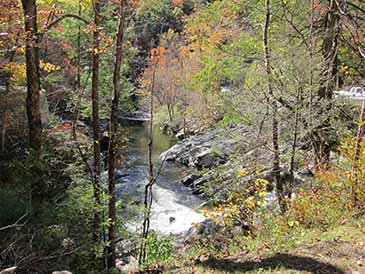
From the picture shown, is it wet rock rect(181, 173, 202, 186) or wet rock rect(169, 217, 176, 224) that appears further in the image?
wet rock rect(181, 173, 202, 186)

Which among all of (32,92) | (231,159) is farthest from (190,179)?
(32,92)

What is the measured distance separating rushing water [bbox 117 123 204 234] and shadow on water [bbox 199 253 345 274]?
424cm

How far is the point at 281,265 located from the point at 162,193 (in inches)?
471

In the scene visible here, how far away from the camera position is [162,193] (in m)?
16.8

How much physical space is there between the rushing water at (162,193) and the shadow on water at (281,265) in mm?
4240

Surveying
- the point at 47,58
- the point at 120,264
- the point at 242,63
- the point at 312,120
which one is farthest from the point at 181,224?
the point at 47,58

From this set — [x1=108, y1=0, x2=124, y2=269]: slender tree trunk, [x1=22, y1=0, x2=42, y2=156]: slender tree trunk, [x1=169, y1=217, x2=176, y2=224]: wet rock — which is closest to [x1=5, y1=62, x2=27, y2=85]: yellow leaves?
[x1=22, y1=0, x2=42, y2=156]: slender tree trunk

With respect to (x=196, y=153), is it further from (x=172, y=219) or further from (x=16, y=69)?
(x=16, y=69)

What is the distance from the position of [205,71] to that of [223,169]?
4.05 meters

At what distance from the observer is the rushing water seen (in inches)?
530

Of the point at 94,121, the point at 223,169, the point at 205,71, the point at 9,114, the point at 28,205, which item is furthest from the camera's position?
the point at 205,71

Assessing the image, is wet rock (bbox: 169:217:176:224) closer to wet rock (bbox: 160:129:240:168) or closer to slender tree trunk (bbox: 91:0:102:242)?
wet rock (bbox: 160:129:240:168)

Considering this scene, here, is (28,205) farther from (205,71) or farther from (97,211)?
(205,71)

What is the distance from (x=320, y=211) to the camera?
6797 millimetres
